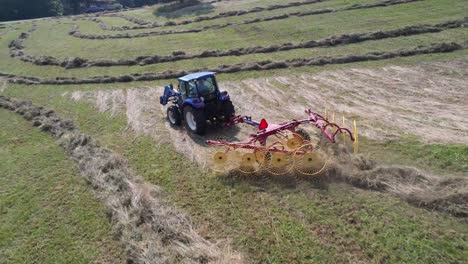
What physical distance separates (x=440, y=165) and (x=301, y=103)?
19.6ft

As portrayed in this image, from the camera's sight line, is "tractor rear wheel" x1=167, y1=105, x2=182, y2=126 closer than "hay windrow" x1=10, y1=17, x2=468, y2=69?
Yes

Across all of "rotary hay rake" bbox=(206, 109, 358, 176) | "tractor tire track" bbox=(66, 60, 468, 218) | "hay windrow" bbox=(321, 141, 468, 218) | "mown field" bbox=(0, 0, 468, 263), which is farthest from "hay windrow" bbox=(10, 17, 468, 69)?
"hay windrow" bbox=(321, 141, 468, 218)

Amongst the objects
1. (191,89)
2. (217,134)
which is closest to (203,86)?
(191,89)

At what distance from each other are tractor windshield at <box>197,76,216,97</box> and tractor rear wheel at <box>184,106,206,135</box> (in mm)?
629

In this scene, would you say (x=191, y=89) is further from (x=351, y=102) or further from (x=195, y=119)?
(x=351, y=102)

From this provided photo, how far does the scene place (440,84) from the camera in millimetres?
14008

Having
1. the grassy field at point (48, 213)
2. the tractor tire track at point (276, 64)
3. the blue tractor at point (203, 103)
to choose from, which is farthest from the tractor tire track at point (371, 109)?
the grassy field at point (48, 213)

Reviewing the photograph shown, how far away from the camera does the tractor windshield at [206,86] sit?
11656mm

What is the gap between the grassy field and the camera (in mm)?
7316

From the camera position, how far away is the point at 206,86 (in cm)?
1172

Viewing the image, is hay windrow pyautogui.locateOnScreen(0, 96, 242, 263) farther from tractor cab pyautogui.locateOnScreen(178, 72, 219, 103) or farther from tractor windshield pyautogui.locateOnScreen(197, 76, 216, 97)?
tractor windshield pyautogui.locateOnScreen(197, 76, 216, 97)

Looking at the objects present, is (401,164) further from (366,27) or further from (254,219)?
(366,27)

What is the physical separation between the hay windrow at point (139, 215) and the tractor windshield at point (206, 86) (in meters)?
3.21

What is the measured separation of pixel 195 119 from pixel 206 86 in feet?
3.84
